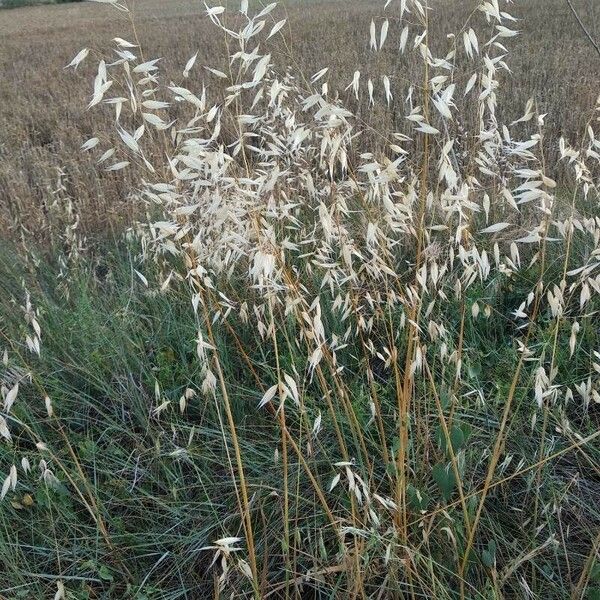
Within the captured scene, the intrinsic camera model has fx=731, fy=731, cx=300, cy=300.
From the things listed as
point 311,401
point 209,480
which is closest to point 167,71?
point 311,401

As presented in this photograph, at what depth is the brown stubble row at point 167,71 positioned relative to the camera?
13.1 feet

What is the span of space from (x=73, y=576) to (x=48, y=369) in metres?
0.85

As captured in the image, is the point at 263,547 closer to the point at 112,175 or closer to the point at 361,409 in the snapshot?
the point at 361,409

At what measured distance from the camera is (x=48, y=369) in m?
2.34

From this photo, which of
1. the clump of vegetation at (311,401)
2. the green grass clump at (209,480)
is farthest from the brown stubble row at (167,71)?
the green grass clump at (209,480)

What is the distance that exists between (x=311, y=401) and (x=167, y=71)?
6.67 m

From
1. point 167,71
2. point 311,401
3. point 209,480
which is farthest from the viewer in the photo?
point 167,71

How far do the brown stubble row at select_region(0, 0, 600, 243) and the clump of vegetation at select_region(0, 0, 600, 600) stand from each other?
260 mm

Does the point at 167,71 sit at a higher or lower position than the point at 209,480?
lower

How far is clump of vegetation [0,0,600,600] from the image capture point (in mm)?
1299

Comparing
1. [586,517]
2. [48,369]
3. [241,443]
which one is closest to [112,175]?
[48,369]

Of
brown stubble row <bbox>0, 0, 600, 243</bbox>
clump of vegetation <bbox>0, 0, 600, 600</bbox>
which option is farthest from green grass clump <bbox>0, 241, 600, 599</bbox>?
brown stubble row <bbox>0, 0, 600, 243</bbox>

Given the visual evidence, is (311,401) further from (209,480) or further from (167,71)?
(167,71)

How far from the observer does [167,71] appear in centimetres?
791
